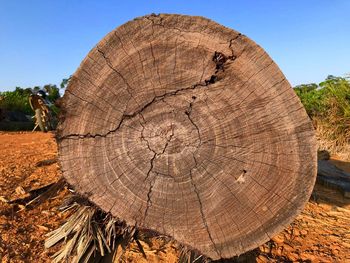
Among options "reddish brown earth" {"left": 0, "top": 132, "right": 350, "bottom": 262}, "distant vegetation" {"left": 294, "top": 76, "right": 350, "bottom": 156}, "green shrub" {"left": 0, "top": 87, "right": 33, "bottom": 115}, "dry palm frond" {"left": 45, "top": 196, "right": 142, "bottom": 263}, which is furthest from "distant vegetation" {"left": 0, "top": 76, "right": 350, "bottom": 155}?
"green shrub" {"left": 0, "top": 87, "right": 33, "bottom": 115}

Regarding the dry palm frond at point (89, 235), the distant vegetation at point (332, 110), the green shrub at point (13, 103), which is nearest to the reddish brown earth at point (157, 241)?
the dry palm frond at point (89, 235)

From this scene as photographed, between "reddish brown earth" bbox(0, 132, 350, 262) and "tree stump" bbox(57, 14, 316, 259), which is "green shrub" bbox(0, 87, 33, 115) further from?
"tree stump" bbox(57, 14, 316, 259)

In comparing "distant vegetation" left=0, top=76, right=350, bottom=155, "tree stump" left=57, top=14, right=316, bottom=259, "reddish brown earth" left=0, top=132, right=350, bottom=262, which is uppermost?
"distant vegetation" left=0, top=76, right=350, bottom=155

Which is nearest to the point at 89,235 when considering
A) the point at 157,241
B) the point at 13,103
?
the point at 157,241

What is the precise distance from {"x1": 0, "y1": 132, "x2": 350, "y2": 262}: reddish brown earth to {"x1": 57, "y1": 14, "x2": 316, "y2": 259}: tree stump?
2.27 ft

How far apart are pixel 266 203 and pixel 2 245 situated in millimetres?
2194

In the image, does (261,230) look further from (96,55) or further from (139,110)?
(96,55)

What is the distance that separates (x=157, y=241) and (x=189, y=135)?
1.45m

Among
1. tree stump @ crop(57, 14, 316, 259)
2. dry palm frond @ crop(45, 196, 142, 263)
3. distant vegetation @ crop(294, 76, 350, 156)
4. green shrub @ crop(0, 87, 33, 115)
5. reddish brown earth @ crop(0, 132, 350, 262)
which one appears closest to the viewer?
tree stump @ crop(57, 14, 316, 259)

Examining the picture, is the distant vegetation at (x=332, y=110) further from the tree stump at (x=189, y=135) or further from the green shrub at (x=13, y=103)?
the green shrub at (x=13, y=103)

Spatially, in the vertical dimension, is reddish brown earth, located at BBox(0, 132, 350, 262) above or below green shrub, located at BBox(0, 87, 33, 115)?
below

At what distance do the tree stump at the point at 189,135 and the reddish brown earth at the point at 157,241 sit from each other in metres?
0.69

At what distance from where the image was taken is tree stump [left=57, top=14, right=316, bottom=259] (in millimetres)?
1904

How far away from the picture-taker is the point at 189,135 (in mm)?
2000
